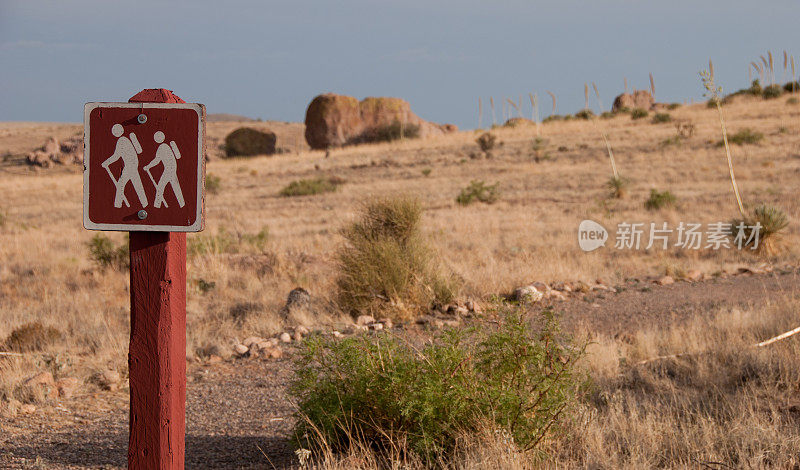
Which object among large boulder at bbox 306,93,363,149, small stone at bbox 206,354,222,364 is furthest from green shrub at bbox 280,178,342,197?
large boulder at bbox 306,93,363,149

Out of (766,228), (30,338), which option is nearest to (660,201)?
(766,228)

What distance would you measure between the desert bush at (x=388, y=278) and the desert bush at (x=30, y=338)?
10.7 ft

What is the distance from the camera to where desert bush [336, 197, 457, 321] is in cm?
849

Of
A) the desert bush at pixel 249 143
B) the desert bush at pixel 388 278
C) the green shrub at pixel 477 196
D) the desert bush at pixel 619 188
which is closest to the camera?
the desert bush at pixel 388 278

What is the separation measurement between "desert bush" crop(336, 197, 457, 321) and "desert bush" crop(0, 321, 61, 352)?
3249 mm

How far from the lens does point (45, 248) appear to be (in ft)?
48.6

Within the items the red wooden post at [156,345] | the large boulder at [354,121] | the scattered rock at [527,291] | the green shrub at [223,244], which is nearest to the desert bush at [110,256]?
the green shrub at [223,244]

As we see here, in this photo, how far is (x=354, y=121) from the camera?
48.9 meters

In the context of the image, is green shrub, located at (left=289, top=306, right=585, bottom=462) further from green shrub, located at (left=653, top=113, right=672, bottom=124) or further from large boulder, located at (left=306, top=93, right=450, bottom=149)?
large boulder, located at (left=306, top=93, right=450, bottom=149)

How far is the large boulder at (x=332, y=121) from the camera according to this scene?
48.0m

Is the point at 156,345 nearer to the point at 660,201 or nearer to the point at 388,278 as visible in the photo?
the point at 388,278

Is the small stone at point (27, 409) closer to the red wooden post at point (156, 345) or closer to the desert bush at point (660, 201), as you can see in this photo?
the red wooden post at point (156, 345)

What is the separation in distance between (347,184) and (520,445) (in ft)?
81.3

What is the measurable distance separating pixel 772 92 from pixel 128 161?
52.9 meters
